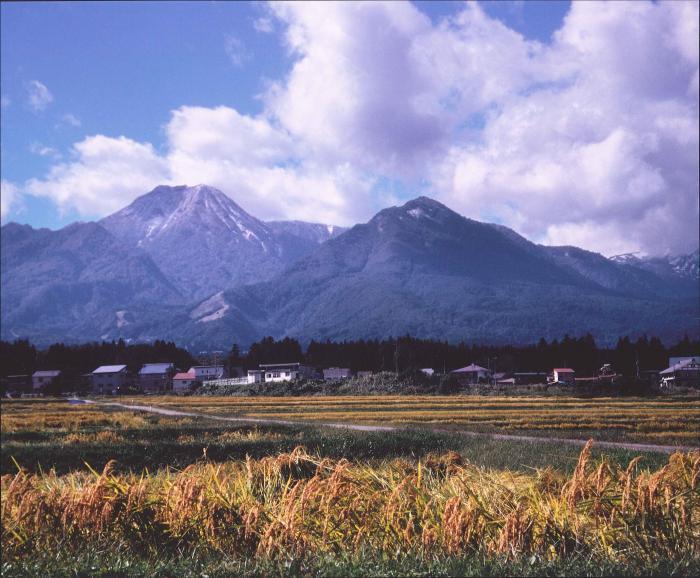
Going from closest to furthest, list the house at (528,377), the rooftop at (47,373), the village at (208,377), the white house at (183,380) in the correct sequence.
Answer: the village at (208,377)
the house at (528,377)
the rooftop at (47,373)
the white house at (183,380)

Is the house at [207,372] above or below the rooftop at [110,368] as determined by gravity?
below

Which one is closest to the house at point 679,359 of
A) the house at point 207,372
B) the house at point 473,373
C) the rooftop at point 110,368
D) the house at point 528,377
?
the house at point 528,377

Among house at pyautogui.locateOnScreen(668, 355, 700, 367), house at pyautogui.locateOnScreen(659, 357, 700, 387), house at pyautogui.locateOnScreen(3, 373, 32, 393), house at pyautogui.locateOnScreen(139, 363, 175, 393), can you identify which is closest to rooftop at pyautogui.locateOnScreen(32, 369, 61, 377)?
house at pyautogui.locateOnScreen(3, 373, 32, 393)

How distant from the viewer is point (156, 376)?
12719 cm

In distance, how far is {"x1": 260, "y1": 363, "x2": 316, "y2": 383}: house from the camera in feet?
369

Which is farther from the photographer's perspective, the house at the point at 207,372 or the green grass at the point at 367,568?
the house at the point at 207,372

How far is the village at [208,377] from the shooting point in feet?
305

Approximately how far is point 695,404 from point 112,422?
126 feet

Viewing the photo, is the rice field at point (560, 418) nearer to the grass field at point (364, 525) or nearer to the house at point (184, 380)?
the grass field at point (364, 525)

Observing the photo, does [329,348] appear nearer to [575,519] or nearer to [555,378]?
[555,378]

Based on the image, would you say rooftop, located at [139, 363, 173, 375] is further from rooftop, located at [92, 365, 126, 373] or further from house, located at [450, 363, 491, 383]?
house, located at [450, 363, 491, 383]

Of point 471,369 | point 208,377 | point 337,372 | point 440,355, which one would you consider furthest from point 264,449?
point 208,377

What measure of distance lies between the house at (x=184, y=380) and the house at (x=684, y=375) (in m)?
81.2

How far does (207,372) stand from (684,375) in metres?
94.7
